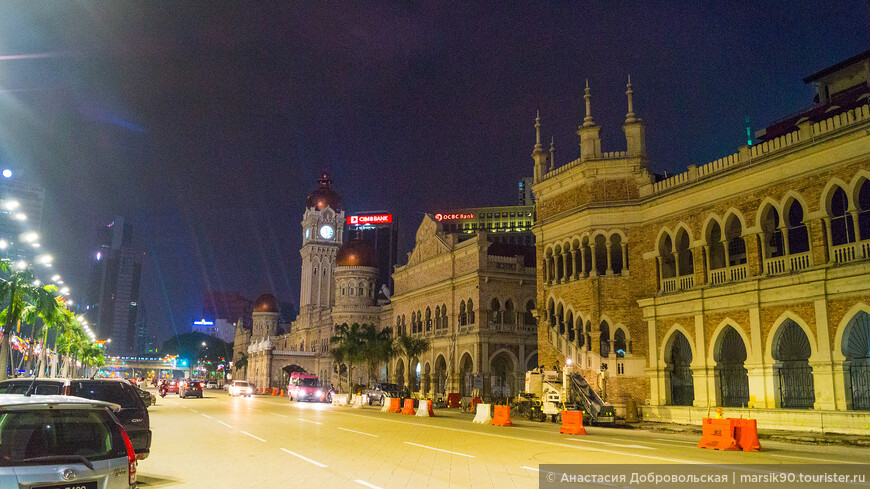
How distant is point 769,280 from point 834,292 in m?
2.78

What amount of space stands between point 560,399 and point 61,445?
84.4ft

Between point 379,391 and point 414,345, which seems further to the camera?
point 414,345

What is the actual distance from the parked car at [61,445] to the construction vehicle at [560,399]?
79.5 feet

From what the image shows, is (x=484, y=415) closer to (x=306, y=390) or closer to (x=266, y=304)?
(x=306, y=390)

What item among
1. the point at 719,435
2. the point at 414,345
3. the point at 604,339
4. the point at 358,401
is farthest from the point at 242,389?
the point at 719,435

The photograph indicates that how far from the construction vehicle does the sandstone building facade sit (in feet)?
10.4

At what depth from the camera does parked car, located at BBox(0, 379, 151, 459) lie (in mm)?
13547

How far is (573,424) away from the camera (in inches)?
930

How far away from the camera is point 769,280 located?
26.2 m

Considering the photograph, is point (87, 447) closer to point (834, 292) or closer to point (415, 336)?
point (834, 292)

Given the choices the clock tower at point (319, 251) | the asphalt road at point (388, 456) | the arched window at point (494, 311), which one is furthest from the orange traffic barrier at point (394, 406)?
the clock tower at point (319, 251)

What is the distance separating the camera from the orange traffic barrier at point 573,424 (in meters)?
23.4

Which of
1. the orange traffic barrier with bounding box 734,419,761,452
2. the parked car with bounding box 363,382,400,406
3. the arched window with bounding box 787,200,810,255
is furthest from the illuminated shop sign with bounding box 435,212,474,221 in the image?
the orange traffic barrier with bounding box 734,419,761,452

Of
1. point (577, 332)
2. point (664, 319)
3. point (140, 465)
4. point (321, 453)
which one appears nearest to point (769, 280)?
point (664, 319)
